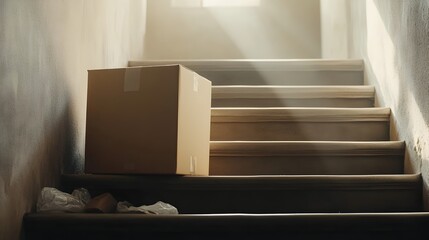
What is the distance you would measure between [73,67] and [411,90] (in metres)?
1.35

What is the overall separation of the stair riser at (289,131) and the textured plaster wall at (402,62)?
7.9 inches

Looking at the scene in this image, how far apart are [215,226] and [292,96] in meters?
1.45

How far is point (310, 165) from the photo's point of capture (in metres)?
2.52

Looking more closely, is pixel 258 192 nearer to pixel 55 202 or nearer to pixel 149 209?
pixel 149 209

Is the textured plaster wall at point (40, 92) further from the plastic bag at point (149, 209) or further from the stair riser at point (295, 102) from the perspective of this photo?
the stair riser at point (295, 102)

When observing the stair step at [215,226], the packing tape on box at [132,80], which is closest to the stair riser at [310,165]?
the packing tape on box at [132,80]

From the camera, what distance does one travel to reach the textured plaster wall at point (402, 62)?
2.18 m

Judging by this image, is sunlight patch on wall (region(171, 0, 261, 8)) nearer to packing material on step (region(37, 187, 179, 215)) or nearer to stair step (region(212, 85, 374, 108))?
stair step (region(212, 85, 374, 108))

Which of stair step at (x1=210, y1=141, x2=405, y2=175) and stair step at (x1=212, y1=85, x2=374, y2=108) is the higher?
stair step at (x1=212, y1=85, x2=374, y2=108)

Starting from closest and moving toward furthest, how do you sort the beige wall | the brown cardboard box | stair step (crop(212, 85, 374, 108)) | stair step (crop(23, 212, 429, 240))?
stair step (crop(23, 212, 429, 240)) < the brown cardboard box < stair step (crop(212, 85, 374, 108)) < the beige wall

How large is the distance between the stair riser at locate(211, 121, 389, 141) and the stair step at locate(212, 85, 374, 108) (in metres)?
0.33

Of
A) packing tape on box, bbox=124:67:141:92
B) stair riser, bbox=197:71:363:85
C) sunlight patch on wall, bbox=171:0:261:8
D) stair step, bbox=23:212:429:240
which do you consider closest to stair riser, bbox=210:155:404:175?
packing tape on box, bbox=124:67:141:92

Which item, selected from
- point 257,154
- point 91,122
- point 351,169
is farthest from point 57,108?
point 351,169

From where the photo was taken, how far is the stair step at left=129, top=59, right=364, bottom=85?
11.3 feet
